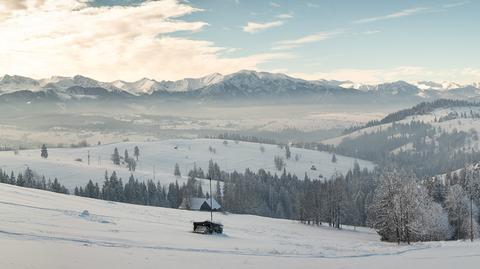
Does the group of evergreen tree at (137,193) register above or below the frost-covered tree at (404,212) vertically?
below

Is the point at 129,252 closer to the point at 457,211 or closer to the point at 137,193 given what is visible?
the point at 457,211

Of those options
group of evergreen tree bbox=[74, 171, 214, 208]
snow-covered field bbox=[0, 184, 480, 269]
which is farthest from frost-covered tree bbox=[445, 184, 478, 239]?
group of evergreen tree bbox=[74, 171, 214, 208]

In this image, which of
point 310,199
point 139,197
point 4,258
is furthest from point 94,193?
point 4,258

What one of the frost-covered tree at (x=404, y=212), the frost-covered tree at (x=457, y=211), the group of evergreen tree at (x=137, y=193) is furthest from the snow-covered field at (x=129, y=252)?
the group of evergreen tree at (x=137, y=193)

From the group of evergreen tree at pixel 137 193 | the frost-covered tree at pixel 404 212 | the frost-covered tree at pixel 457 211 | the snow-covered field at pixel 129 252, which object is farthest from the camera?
the group of evergreen tree at pixel 137 193

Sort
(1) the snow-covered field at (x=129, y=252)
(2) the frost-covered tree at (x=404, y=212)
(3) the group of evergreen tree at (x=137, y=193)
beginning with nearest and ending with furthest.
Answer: (1) the snow-covered field at (x=129, y=252) → (2) the frost-covered tree at (x=404, y=212) → (3) the group of evergreen tree at (x=137, y=193)

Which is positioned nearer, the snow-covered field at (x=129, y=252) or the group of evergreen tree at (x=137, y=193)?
the snow-covered field at (x=129, y=252)

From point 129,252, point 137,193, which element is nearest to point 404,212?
point 129,252

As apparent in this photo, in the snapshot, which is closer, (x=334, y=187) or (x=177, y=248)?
(x=177, y=248)

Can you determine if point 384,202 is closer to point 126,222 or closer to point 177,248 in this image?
point 126,222

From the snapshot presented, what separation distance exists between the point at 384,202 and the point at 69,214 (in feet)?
184

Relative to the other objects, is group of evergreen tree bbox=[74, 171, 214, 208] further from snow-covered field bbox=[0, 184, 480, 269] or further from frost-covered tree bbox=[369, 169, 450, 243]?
snow-covered field bbox=[0, 184, 480, 269]

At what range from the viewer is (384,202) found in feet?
291

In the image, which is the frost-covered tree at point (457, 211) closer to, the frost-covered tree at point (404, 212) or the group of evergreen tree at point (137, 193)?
the frost-covered tree at point (404, 212)
